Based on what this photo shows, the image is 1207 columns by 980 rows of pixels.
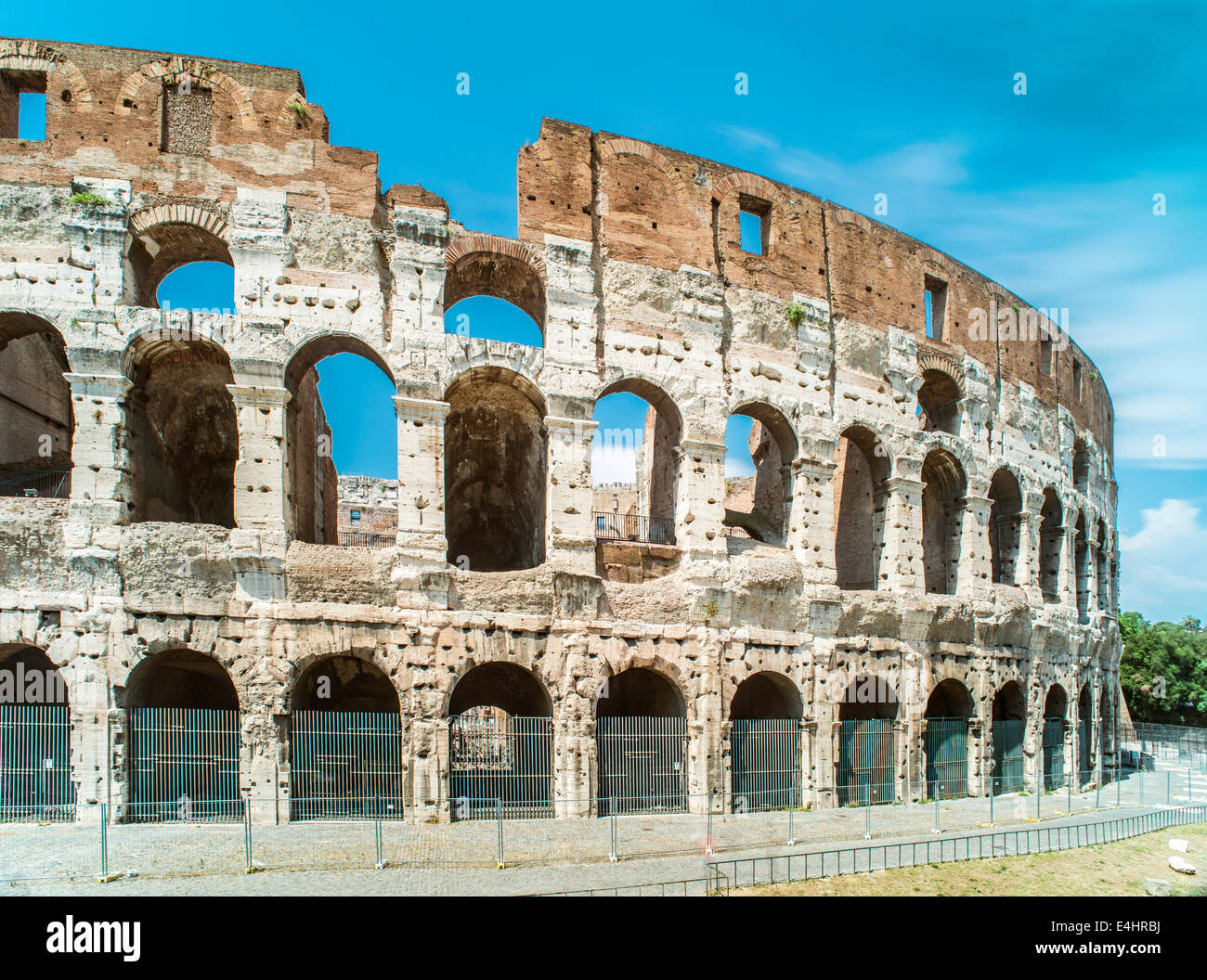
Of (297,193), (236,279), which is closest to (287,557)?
(236,279)

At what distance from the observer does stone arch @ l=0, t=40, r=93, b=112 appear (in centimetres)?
1264

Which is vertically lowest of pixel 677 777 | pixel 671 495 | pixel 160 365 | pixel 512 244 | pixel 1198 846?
pixel 1198 846

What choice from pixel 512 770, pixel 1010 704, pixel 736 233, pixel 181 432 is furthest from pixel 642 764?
pixel 181 432

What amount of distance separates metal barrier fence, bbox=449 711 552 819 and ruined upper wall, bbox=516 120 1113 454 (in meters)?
7.93

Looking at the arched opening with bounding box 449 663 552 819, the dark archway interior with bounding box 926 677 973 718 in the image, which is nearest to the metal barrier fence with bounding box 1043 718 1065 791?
the dark archway interior with bounding box 926 677 973 718

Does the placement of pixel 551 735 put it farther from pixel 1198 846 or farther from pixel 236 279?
pixel 1198 846

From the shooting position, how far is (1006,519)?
20.0 meters

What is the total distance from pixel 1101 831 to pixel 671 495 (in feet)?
28.8

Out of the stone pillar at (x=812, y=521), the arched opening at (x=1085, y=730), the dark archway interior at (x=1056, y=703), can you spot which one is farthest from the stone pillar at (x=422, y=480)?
the arched opening at (x=1085, y=730)

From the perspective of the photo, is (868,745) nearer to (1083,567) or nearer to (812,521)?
(812,521)

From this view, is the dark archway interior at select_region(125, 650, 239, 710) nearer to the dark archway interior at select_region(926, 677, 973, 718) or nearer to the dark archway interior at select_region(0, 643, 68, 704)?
the dark archway interior at select_region(0, 643, 68, 704)

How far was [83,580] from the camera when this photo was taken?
11625 millimetres

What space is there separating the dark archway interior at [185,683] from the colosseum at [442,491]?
2.7 inches
